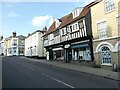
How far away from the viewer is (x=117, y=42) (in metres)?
21.6

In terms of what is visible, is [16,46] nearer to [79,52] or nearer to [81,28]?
[79,52]

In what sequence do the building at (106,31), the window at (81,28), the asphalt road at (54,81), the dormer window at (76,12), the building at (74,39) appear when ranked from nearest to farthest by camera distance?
the asphalt road at (54,81)
the building at (106,31)
the building at (74,39)
the window at (81,28)
the dormer window at (76,12)

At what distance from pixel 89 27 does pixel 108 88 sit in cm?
1692

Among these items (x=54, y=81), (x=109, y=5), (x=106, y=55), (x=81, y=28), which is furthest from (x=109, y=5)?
(x=54, y=81)

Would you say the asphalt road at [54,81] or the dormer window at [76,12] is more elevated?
the dormer window at [76,12]

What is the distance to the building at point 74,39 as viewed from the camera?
1105 inches

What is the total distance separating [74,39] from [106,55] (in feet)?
26.5

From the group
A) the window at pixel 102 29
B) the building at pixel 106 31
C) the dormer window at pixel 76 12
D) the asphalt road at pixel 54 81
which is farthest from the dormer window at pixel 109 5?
the dormer window at pixel 76 12

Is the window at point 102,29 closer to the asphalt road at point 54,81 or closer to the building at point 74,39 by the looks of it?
the building at point 74,39

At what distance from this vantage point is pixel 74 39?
3086cm

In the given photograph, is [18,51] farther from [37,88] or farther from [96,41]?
[37,88]

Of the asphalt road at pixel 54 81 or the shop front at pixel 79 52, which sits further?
the shop front at pixel 79 52

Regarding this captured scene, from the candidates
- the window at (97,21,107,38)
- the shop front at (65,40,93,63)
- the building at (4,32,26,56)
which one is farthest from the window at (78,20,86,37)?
the building at (4,32,26,56)

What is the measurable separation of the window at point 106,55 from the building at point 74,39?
283 cm
